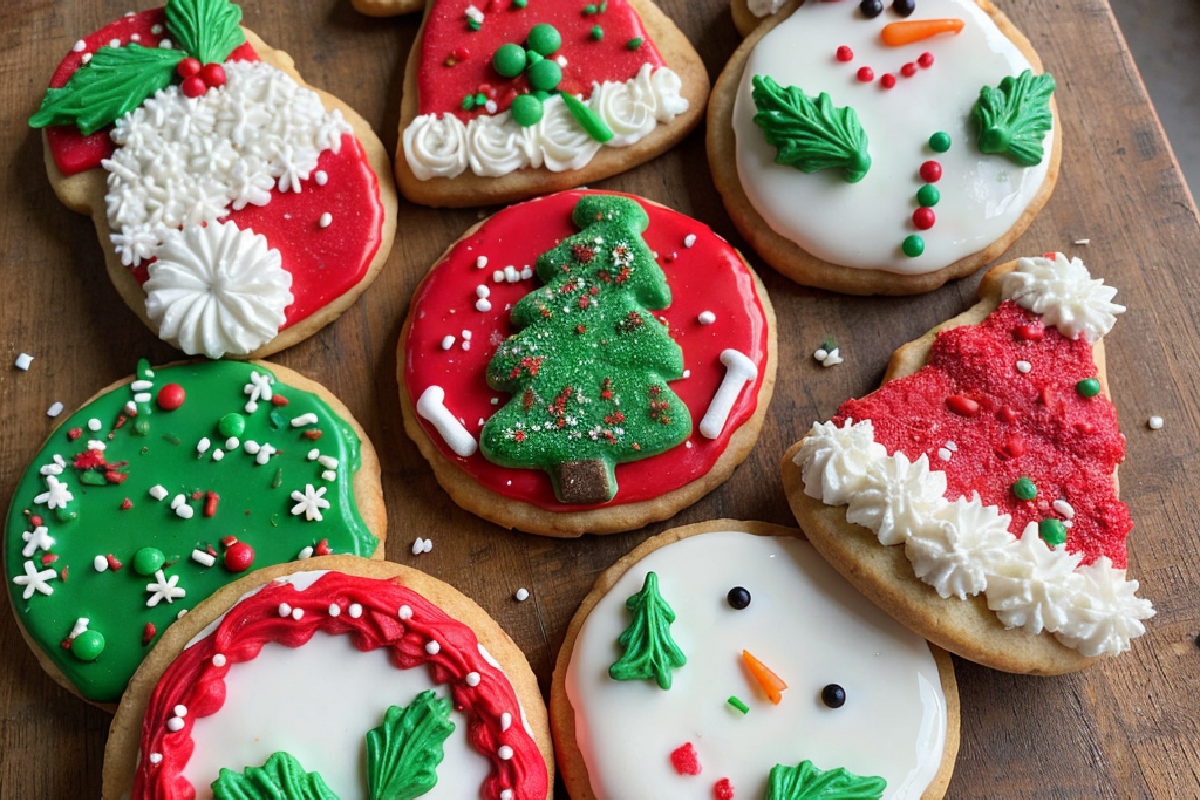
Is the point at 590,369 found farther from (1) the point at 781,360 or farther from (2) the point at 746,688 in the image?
(2) the point at 746,688

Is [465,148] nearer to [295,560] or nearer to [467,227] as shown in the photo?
[467,227]

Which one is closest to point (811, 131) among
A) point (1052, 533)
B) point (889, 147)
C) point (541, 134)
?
point (889, 147)

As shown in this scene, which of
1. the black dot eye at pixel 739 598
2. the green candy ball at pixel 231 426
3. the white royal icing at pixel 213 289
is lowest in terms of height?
the black dot eye at pixel 739 598

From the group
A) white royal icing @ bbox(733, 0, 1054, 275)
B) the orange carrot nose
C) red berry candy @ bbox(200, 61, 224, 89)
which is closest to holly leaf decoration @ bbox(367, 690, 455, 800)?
white royal icing @ bbox(733, 0, 1054, 275)

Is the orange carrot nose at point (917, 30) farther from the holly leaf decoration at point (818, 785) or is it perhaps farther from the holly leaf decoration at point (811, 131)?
the holly leaf decoration at point (818, 785)

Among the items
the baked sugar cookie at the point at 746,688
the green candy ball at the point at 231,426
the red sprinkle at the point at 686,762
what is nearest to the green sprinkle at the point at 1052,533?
the baked sugar cookie at the point at 746,688

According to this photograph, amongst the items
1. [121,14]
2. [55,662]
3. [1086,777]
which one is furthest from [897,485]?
[121,14]
